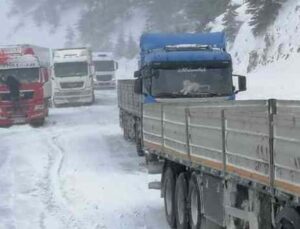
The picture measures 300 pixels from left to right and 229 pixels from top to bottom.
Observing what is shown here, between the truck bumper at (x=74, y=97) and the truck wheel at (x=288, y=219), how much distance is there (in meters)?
36.5

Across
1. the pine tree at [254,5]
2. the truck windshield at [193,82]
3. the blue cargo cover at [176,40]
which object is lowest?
the truck windshield at [193,82]

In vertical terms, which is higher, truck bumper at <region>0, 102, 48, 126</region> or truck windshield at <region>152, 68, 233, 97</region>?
truck windshield at <region>152, 68, 233, 97</region>

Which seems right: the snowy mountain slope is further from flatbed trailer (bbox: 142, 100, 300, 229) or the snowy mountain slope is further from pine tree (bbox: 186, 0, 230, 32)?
flatbed trailer (bbox: 142, 100, 300, 229)

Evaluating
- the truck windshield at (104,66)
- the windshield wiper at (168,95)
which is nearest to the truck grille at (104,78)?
the truck windshield at (104,66)

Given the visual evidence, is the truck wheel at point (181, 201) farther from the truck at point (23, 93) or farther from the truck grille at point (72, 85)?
the truck grille at point (72, 85)

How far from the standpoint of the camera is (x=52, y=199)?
14.4 metres

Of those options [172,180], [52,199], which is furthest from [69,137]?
[172,180]

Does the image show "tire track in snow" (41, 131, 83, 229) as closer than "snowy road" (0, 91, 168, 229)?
Yes

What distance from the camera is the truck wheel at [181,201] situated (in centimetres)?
1089

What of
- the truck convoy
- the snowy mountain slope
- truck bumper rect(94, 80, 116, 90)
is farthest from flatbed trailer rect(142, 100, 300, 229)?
truck bumper rect(94, 80, 116, 90)

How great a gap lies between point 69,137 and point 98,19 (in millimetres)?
93043

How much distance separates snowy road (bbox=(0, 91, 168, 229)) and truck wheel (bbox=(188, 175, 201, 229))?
117 centimetres

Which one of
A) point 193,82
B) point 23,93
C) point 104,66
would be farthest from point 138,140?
point 104,66

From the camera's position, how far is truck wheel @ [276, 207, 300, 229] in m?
6.67
